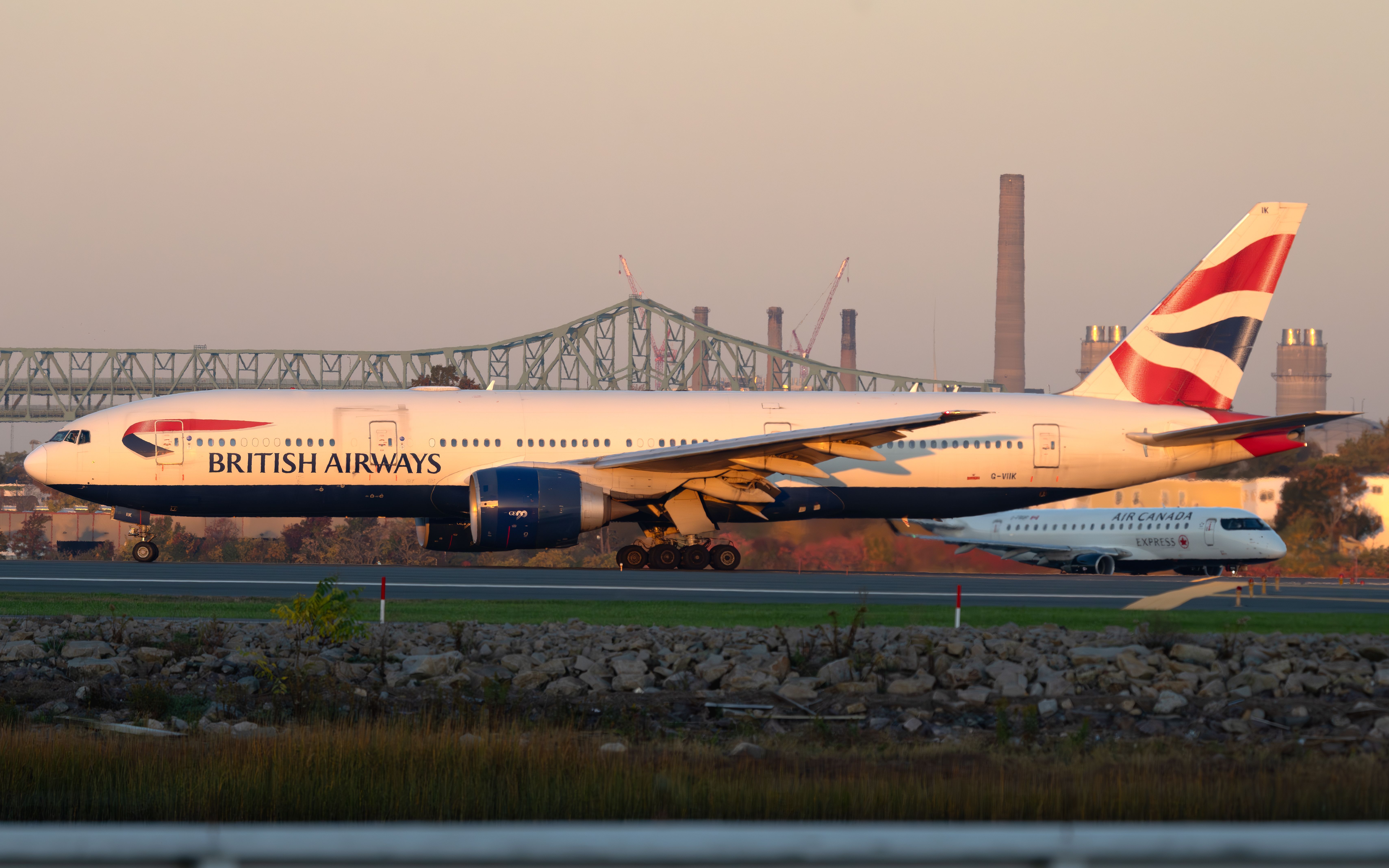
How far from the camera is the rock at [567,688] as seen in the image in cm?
1198

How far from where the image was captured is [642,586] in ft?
74.9

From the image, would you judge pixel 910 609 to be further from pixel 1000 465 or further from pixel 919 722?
pixel 1000 465

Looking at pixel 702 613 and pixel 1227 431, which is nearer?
pixel 702 613

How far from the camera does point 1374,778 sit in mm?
7688

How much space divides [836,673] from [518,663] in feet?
10.9

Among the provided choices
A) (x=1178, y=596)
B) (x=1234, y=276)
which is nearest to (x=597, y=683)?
(x=1178, y=596)

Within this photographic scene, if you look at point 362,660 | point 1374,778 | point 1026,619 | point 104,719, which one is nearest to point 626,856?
point 1374,778

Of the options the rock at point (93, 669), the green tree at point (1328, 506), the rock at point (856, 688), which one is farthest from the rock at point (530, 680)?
the green tree at point (1328, 506)

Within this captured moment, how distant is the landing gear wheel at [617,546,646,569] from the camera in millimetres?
28078

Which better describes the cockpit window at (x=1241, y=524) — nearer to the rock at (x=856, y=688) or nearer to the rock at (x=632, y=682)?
the rock at (x=856, y=688)

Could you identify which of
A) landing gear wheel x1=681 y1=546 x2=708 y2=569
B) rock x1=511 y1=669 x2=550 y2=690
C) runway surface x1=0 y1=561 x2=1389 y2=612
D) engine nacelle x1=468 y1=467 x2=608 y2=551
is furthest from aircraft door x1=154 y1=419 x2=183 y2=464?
rock x1=511 y1=669 x2=550 y2=690

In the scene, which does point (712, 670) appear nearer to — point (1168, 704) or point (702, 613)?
point (1168, 704)

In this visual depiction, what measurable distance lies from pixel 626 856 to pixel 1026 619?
51.3 ft

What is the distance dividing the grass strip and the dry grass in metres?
7.26
